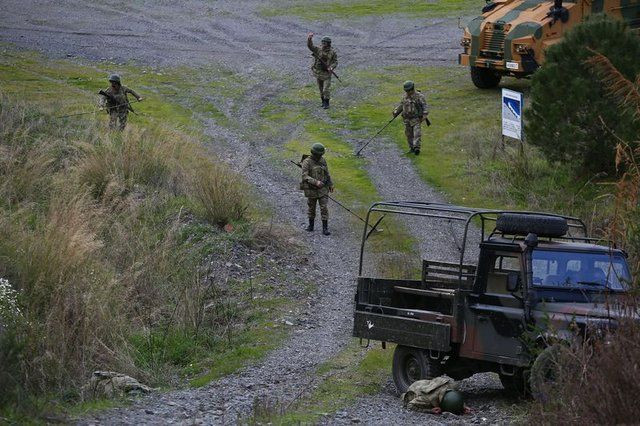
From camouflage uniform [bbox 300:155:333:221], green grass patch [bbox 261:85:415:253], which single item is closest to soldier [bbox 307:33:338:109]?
green grass patch [bbox 261:85:415:253]

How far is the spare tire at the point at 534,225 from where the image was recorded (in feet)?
37.2

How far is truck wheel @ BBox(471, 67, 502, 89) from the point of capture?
2948cm

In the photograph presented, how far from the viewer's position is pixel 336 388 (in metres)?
12.2

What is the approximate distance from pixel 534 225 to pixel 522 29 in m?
16.1

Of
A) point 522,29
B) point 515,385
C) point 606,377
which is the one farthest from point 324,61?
point 606,377

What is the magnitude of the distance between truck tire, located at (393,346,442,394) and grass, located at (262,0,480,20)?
3058 centimetres

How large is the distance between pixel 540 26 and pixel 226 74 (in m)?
10.3

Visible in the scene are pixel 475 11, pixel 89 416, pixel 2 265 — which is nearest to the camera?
pixel 89 416

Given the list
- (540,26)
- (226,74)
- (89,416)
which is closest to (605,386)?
(89,416)

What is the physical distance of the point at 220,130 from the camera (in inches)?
1065

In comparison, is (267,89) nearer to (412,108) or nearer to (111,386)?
Answer: (412,108)

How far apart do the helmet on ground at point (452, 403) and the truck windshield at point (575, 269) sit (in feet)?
4.24

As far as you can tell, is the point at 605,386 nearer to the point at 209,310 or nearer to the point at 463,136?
the point at 209,310

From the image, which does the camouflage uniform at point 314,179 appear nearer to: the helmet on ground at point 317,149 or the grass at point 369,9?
the helmet on ground at point 317,149
